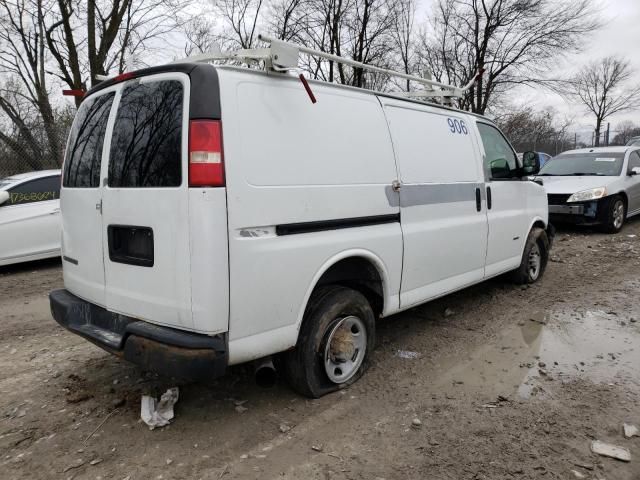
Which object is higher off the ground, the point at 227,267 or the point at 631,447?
the point at 227,267

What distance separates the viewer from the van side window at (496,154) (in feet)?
16.0

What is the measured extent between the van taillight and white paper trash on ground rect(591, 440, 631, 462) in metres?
2.60

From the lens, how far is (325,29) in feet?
67.0

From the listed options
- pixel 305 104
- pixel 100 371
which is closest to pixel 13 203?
pixel 100 371

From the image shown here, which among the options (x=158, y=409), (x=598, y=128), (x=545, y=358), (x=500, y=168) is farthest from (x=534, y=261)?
(x=598, y=128)

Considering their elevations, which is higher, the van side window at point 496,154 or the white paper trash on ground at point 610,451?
the van side window at point 496,154

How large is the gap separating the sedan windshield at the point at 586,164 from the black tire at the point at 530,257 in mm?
4826

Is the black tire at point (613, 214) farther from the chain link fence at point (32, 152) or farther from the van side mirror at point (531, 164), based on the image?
the chain link fence at point (32, 152)

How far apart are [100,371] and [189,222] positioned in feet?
6.51

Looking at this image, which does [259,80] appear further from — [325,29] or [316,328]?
[325,29]

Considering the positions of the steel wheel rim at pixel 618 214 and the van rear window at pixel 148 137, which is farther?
the steel wheel rim at pixel 618 214

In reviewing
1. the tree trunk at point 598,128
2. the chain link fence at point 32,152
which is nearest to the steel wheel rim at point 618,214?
the chain link fence at point 32,152

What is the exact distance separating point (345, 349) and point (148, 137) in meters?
1.91

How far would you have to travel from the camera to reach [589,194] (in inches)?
357
